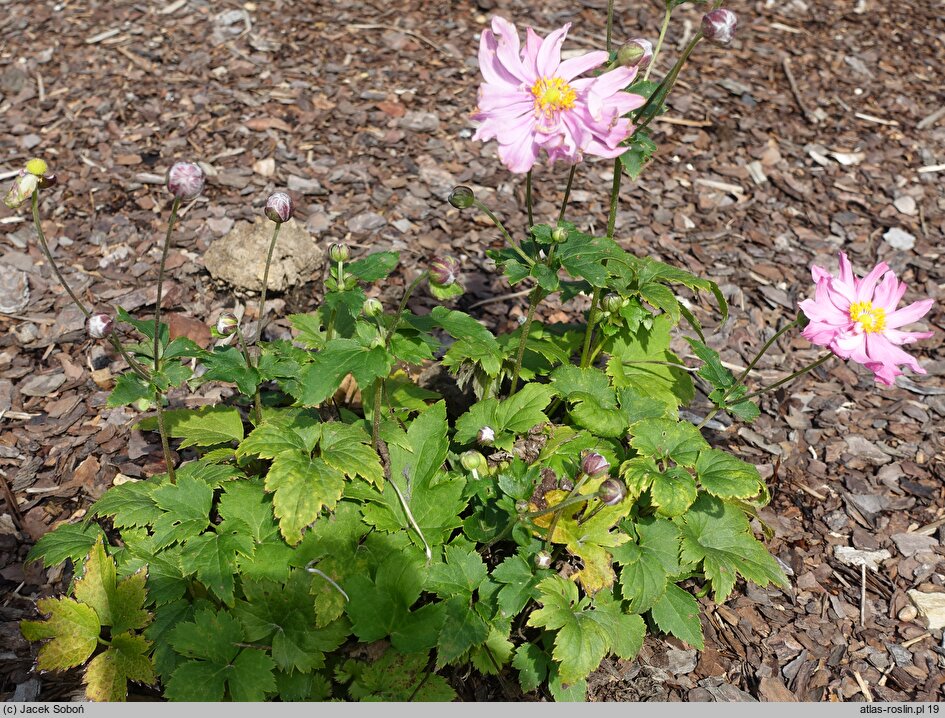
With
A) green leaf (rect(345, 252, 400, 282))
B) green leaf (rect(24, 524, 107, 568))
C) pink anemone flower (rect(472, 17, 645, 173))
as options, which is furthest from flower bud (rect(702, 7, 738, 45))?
green leaf (rect(24, 524, 107, 568))

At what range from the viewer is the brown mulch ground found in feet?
10.8

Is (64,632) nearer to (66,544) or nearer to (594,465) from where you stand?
(66,544)

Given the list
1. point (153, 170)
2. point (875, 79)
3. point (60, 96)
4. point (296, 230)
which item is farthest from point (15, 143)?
point (875, 79)

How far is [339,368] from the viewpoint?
2.61 meters

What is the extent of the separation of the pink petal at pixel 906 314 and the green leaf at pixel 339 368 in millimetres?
1808

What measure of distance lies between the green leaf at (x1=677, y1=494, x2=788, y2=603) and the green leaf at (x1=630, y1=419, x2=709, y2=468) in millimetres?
288

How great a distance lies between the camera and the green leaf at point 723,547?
115 inches

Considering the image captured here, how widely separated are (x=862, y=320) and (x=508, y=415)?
1307 millimetres

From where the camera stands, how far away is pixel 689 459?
9.37 feet

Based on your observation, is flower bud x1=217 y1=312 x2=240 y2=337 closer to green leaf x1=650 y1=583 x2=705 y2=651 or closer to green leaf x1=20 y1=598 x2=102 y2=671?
green leaf x1=20 y1=598 x2=102 y2=671

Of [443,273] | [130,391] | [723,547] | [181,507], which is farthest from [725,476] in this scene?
[130,391]

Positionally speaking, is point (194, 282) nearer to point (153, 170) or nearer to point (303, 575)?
point (153, 170)

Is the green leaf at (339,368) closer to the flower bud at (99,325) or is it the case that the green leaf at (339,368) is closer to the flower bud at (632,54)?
the flower bud at (99,325)

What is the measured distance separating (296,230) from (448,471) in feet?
5.70
